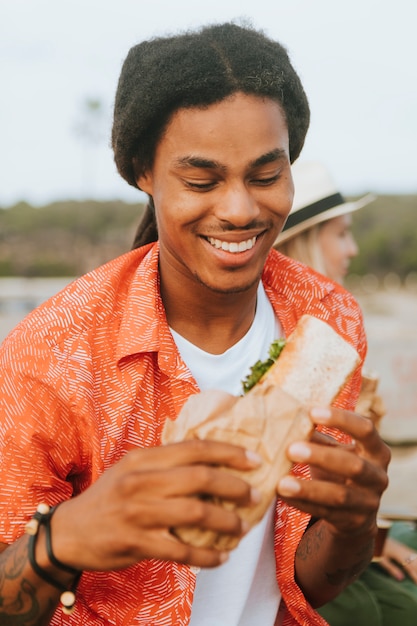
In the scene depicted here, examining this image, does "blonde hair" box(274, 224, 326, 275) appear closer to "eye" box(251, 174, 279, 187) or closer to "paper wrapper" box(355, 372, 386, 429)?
"paper wrapper" box(355, 372, 386, 429)

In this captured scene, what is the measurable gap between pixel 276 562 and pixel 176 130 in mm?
1449

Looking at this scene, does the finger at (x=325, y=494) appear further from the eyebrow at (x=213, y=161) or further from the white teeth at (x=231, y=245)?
the eyebrow at (x=213, y=161)

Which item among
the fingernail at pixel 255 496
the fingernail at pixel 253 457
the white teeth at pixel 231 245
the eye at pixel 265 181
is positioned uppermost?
the eye at pixel 265 181

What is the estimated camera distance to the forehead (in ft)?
6.82

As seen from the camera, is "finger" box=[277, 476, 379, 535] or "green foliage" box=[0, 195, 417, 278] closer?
"finger" box=[277, 476, 379, 535]

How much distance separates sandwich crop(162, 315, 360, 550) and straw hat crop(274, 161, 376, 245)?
2469 millimetres

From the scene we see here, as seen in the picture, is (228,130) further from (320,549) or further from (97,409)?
(320,549)

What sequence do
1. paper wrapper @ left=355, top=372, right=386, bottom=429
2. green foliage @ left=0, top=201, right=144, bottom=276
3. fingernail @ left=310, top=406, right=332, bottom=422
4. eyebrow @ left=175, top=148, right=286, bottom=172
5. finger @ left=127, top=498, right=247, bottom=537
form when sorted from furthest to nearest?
green foliage @ left=0, top=201, right=144, bottom=276, paper wrapper @ left=355, top=372, right=386, bottom=429, eyebrow @ left=175, top=148, right=286, bottom=172, fingernail @ left=310, top=406, right=332, bottom=422, finger @ left=127, top=498, right=247, bottom=537

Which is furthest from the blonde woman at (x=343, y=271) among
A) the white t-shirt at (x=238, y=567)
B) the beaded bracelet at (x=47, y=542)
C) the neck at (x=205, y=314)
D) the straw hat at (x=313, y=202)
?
the beaded bracelet at (x=47, y=542)

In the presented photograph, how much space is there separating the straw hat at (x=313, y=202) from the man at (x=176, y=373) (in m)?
1.72

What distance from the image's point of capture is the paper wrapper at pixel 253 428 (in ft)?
5.40

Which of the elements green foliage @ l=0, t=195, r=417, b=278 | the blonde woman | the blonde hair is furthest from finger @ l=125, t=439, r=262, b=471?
green foliage @ l=0, t=195, r=417, b=278

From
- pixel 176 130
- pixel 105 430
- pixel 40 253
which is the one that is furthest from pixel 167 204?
pixel 40 253

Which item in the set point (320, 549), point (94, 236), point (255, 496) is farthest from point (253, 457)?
point (94, 236)
